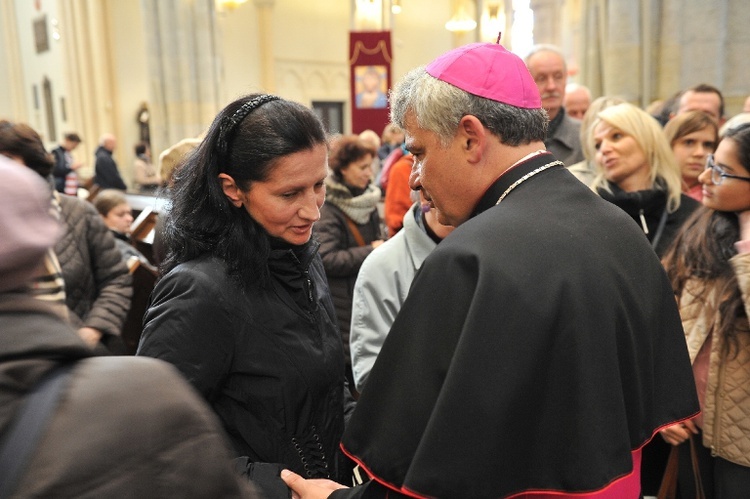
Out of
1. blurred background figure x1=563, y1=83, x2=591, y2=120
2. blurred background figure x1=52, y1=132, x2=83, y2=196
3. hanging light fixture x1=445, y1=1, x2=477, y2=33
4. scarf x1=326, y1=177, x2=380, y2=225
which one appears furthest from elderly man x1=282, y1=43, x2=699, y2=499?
hanging light fixture x1=445, y1=1, x2=477, y2=33

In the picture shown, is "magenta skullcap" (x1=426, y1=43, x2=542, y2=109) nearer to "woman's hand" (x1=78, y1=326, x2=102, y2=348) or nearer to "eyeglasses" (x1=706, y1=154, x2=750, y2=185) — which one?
"eyeglasses" (x1=706, y1=154, x2=750, y2=185)

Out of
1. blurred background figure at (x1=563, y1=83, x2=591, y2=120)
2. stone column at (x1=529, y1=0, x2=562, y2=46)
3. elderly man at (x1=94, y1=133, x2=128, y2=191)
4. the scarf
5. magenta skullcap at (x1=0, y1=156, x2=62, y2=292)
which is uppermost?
stone column at (x1=529, y1=0, x2=562, y2=46)

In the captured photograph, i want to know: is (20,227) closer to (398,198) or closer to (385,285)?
(385,285)

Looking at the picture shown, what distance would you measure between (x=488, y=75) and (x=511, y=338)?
1.96 feet

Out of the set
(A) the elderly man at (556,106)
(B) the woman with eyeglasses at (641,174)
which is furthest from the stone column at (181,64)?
(B) the woman with eyeglasses at (641,174)

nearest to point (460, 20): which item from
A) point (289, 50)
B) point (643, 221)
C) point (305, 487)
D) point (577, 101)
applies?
point (289, 50)

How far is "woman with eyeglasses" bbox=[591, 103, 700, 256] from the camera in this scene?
130 inches

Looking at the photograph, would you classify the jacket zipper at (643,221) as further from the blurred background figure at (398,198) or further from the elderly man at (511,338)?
the elderly man at (511,338)

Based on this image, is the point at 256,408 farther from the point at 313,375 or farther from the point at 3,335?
the point at 3,335

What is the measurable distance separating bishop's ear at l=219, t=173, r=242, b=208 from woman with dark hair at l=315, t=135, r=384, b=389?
2.27 meters

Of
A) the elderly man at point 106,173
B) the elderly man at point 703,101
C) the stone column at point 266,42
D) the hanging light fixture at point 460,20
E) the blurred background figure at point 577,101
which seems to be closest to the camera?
the elderly man at point 703,101

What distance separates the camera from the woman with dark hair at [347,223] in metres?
4.10

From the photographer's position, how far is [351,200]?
4324mm

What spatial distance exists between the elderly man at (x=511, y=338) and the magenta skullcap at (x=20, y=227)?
712 mm
